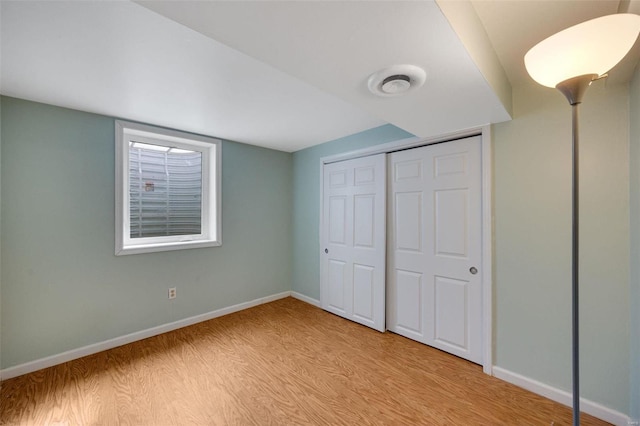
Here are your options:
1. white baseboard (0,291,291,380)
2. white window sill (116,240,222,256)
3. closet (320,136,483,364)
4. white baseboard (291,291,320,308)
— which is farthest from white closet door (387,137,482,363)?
white window sill (116,240,222,256)

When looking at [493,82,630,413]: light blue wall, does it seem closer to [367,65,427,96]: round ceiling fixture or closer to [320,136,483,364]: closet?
[320,136,483,364]: closet

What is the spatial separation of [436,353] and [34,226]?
3.69 m

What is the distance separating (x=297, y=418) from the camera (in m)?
1.59

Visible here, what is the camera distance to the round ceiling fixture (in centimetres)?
121

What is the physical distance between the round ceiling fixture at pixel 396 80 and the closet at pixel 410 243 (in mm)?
1179

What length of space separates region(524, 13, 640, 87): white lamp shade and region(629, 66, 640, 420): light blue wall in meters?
0.76

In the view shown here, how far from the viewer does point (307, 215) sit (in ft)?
12.1

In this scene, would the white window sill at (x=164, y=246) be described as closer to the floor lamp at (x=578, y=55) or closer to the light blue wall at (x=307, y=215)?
the light blue wall at (x=307, y=215)

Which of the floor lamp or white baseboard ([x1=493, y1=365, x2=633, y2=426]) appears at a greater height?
the floor lamp

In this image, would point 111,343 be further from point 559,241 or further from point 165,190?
point 559,241

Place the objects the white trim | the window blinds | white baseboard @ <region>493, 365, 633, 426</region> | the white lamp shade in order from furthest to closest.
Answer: the window blinds, the white trim, white baseboard @ <region>493, 365, 633, 426</region>, the white lamp shade

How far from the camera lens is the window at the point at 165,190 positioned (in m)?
2.59

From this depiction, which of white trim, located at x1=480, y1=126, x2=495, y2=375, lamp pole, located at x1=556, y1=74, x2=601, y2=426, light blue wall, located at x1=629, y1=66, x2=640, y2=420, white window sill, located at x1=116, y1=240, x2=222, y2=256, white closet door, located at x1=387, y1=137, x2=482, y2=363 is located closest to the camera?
lamp pole, located at x1=556, y1=74, x2=601, y2=426

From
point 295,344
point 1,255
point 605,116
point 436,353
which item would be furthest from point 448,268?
point 1,255
